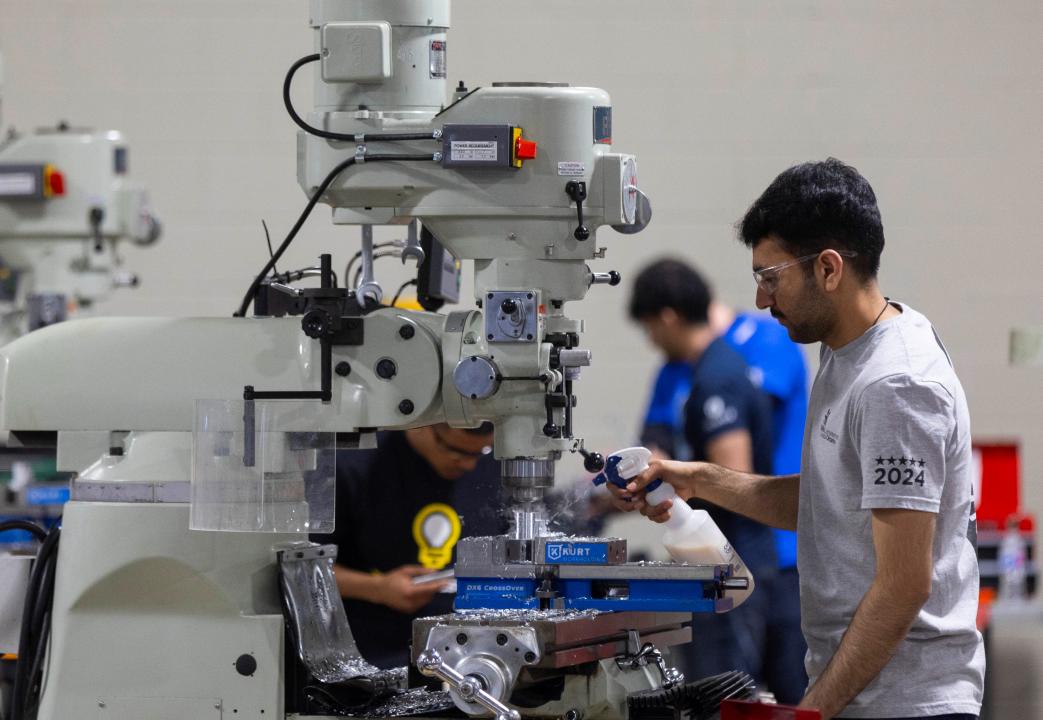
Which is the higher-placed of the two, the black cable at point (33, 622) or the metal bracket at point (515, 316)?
the metal bracket at point (515, 316)

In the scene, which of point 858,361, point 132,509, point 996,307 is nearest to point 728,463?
point 996,307

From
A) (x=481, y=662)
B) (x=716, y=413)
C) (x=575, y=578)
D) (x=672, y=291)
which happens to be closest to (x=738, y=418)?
(x=716, y=413)

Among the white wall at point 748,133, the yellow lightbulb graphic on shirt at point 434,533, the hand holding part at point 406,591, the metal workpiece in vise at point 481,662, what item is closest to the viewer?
the metal workpiece in vise at point 481,662

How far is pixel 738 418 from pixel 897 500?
1848 mm

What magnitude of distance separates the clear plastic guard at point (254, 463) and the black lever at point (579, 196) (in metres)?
0.44

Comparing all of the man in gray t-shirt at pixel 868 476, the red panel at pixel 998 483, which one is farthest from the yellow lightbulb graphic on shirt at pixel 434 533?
the red panel at pixel 998 483

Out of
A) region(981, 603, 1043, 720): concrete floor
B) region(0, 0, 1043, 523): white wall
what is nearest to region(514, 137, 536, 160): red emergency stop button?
region(0, 0, 1043, 523): white wall

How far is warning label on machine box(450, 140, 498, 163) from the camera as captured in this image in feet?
6.34

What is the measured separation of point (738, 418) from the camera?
367 cm

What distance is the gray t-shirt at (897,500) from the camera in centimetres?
186

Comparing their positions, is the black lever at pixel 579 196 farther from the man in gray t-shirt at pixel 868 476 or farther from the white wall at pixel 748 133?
the white wall at pixel 748 133

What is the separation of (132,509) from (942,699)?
111cm

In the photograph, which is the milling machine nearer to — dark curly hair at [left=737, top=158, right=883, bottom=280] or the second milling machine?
the second milling machine

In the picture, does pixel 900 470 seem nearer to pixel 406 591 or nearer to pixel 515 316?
pixel 515 316
